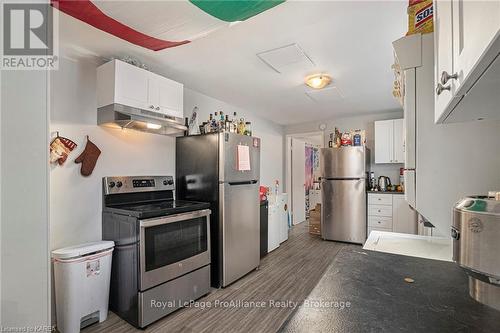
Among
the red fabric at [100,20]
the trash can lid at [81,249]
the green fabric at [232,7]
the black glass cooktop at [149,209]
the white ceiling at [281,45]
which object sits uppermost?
the white ceiling at [281,45]

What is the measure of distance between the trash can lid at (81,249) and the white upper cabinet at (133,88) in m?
1.17

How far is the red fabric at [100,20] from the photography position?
1229mm

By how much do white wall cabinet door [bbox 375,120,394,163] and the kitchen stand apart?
0.08 ft

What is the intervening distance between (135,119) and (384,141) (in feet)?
12.9

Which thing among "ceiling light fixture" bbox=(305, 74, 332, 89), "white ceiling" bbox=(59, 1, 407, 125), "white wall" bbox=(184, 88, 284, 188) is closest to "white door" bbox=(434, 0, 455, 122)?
"white ceiling" bbox=(59, 1, 407, 125)

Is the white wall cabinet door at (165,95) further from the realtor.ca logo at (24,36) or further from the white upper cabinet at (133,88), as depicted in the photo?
the realtor.ca logo at (24,36)

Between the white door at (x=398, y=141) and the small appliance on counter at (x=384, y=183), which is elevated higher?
the white door at (x=398, y=141)

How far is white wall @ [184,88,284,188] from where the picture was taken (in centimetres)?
315

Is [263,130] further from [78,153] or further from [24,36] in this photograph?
[24,36]

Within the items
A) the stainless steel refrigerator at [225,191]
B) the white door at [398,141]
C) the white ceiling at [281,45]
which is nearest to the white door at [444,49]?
the white ceiling at [281,45]

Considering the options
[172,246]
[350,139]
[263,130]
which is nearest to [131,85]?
[172,246]

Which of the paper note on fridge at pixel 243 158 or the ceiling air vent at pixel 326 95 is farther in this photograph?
the ceiling air vent at pixel 326 95

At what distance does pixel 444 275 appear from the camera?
100cm

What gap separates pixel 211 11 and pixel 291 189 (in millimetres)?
4531
